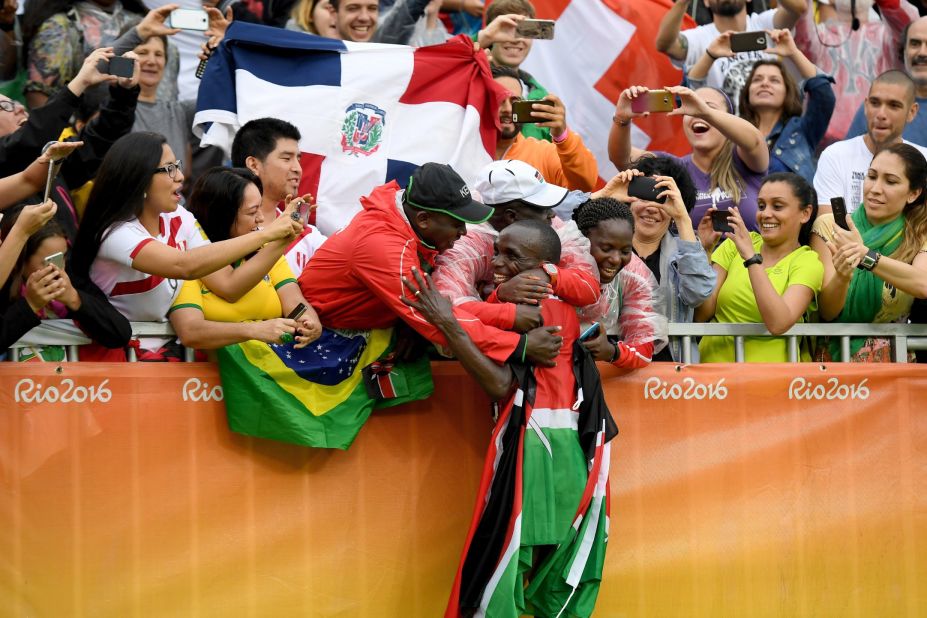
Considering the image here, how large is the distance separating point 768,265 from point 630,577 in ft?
5.57

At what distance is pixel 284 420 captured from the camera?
5.55 metres

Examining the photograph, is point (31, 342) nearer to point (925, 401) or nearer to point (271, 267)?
point (271, 267)

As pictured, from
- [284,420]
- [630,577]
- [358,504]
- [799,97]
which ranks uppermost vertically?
[799,97]

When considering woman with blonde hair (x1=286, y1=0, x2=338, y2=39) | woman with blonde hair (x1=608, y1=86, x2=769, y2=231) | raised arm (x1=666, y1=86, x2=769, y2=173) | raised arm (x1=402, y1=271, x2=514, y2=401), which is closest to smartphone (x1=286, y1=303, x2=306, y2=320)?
raised arm (x1=402, y1=271, x2=514, y2=401)

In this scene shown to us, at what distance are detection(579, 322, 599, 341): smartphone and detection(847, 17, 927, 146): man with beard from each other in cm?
364

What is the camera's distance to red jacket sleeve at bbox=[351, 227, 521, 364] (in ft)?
17.6

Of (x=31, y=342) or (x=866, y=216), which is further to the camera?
(x=866, y=216)

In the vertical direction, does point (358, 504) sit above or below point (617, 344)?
below

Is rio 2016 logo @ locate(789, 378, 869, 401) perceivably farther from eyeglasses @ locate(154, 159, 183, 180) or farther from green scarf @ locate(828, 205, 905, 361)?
eyeglasses @ locate(154, 159, 183, 180)

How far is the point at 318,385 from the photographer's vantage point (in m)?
5.65

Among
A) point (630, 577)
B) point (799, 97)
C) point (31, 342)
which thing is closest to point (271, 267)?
point (31, 342)

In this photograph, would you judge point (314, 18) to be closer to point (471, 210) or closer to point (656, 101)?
point (656, 101)

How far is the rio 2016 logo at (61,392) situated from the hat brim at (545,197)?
188 centimetres

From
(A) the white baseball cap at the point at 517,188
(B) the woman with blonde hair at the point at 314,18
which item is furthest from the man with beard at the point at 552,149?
(B) the woman with blonde hair at the point at 314,18
